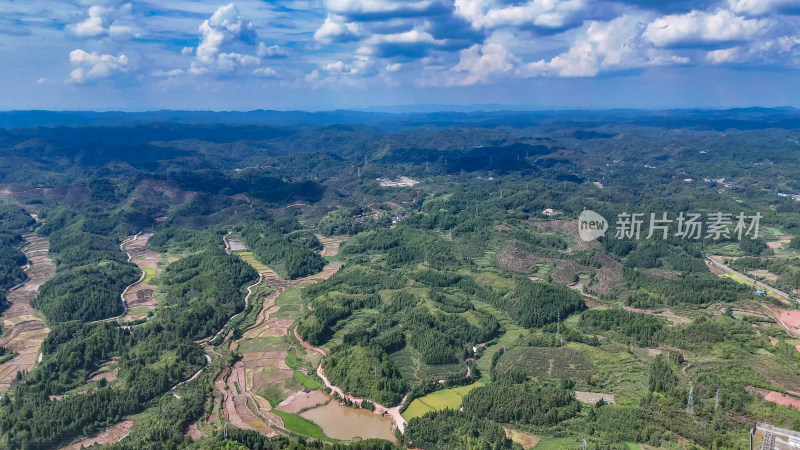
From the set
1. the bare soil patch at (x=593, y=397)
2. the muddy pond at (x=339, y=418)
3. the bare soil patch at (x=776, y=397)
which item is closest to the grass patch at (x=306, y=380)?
the muddy pond at (x=339, y=418)

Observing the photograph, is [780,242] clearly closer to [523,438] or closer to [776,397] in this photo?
[776,397]

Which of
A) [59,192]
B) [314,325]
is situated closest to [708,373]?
[314,325]

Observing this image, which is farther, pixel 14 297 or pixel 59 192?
pixel 59 192

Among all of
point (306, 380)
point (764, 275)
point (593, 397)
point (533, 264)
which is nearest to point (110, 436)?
point (306, 380)

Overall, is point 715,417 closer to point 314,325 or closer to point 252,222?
point 314,325

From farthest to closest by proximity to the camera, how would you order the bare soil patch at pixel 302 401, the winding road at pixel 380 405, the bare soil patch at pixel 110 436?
the bare soil patch at pixel 302 401 → the winding road at pixel 380 405 → the bare soil patch at pixel 110 436

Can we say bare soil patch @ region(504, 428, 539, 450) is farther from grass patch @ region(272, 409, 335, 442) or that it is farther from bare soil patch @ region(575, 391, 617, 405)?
grass patch @ region(272, 409, 335, 442)

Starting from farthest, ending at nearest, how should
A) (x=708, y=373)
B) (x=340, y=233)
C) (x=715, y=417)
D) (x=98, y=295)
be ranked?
(x=340, y=233) → (x=98, y=295) → (x=708, y=373) → (x=715, y=417)

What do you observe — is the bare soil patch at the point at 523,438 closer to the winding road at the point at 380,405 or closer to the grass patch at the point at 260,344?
the winding road at the point at 380,405
